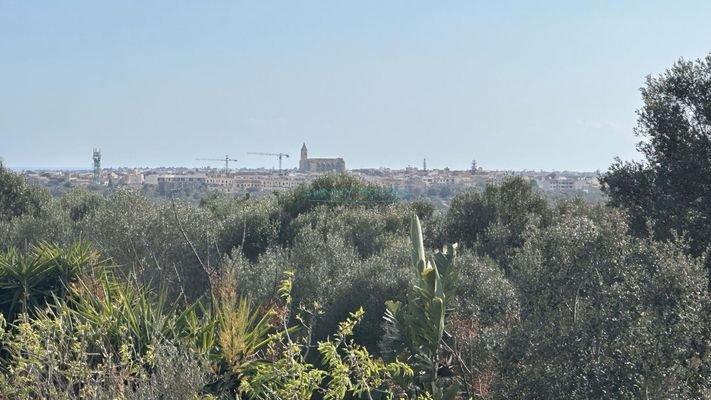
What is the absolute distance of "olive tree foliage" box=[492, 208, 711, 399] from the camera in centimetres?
740

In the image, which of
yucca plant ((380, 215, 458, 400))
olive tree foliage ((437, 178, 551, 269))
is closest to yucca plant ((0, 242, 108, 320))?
yucca plant ((380, 215, 458, 400))

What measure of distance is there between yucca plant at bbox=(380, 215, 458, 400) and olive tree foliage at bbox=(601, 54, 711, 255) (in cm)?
340

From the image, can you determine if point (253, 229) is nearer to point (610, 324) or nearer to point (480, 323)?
point (480, 323)

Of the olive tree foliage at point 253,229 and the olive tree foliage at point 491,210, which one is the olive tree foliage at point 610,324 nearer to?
the olive tree foliage at point 491,210

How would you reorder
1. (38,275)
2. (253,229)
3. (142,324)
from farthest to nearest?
(253,229), (38,275), (142,324)

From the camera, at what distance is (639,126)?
12938 mm

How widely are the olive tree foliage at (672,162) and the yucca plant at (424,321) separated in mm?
3404

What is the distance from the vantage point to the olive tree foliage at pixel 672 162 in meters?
12.0

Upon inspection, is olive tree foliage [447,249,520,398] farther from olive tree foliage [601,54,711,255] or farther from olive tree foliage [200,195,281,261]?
olive tree foliage [200,195,281,261]

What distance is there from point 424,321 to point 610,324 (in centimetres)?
248

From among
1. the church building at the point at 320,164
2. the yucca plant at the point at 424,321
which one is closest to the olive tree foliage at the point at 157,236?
the yucca plant at the point at 424,321

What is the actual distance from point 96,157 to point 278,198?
8720 cm

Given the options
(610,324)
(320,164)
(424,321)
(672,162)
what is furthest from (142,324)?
(320,164)

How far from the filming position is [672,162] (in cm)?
1242
